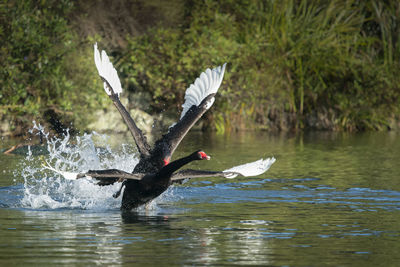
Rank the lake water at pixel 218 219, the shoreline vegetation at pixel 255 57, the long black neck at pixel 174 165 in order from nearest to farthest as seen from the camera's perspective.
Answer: the lake water at pixel 218 219, the long black neck at pixel 174 165, the shoreline vegetation at pixel 255 57

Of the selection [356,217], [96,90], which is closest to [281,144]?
[96,90]

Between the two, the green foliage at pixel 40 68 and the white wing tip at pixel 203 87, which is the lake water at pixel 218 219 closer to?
the white wing tip at pixel 203 87

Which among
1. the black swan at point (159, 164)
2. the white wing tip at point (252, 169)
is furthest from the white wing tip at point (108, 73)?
the white wing tip at point (252, 169)

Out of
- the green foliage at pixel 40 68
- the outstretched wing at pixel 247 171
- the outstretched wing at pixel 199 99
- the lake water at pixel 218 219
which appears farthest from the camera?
the green foliage at pixel 40 68

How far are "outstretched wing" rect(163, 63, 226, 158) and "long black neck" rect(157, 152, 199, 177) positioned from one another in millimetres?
1572

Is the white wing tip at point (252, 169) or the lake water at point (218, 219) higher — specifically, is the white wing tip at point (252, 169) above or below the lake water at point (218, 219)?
above

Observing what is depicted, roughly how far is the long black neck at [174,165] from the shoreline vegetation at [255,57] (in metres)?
14.6

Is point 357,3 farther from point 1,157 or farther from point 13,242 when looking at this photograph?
point 13,242

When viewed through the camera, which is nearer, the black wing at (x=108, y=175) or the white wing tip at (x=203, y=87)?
the black wing at (x=108, y=175)

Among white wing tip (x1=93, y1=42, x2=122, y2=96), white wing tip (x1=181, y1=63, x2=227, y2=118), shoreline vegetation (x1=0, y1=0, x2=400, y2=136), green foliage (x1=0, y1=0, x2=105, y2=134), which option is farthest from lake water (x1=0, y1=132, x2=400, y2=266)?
shoreline vegetation (x1=0, y1=0, x2=400, y2=136)

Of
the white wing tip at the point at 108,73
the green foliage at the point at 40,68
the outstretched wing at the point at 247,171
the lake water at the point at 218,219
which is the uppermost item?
the green foliage at the point at 40,68

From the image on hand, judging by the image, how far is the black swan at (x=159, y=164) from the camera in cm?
1038

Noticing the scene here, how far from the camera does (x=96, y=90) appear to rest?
24938 millimetres

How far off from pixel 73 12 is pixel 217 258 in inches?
849
